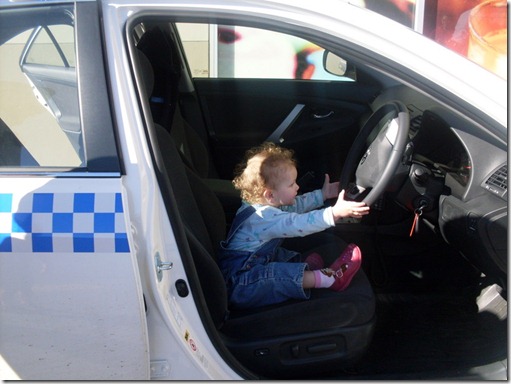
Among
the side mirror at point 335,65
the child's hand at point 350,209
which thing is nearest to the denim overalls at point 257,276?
the child's hand at point 350,209

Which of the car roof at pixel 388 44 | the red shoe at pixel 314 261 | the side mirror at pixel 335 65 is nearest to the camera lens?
the car roof at pixel 388 44

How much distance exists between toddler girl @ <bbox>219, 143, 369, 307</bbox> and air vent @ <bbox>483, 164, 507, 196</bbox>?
476 mm

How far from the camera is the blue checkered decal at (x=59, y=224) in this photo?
1.53 meters

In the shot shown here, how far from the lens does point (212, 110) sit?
3.53 metres

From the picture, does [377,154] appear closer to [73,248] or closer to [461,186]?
[461,186]

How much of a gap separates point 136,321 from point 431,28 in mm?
4534

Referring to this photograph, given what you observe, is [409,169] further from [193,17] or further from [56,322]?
[56,322]

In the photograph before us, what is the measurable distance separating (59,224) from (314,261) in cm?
105

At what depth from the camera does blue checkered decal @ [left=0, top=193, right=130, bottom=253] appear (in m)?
1.53

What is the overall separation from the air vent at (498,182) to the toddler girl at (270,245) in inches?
18.7

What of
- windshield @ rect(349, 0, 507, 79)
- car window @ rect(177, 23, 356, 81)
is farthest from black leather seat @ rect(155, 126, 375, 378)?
windshield @ rect(349, 0, 507, 79)

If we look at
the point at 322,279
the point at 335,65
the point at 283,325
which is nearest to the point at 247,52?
the point at 335,65

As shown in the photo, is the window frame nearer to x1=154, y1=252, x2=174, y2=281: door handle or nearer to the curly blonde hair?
x1=154, y1=252, x2=174, y2=281: door handle

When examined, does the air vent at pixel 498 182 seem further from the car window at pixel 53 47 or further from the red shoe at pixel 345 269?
the car window at pixel 53 47
